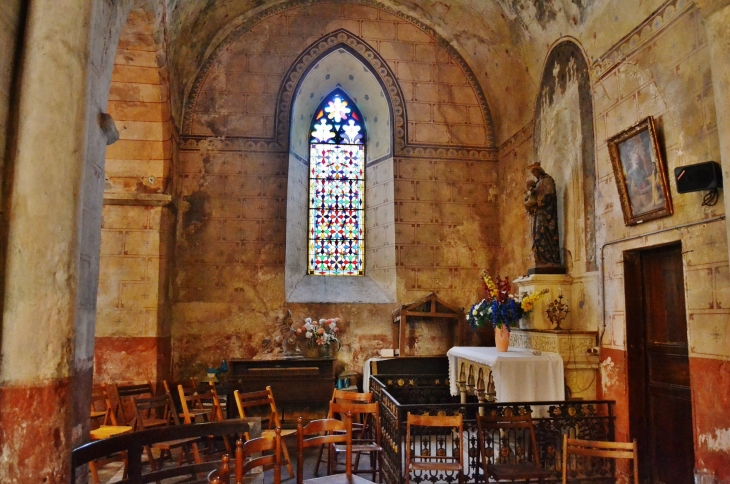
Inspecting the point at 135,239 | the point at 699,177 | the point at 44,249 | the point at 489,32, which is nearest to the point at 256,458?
the point at 44,249

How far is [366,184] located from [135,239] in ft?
13.5

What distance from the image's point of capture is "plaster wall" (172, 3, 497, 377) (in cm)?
948

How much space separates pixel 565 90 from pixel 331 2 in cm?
467

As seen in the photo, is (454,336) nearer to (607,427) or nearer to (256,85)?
(607,427)

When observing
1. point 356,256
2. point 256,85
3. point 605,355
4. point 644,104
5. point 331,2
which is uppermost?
point 331,2

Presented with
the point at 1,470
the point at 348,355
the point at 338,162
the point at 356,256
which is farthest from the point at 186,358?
the point at 1,470

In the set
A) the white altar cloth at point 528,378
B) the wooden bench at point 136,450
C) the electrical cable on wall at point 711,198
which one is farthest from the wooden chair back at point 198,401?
the electrical cable on wall at point 711,198

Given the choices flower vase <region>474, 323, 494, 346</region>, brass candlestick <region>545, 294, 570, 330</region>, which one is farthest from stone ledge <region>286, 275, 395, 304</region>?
brass candlestick <region>545, 294, 570, 330</region>

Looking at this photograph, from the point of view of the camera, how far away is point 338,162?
1079 centimetres

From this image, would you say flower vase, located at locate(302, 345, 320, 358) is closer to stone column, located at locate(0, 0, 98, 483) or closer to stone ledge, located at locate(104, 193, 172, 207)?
stone ledge, located at locate(104, 193, 172, 207)

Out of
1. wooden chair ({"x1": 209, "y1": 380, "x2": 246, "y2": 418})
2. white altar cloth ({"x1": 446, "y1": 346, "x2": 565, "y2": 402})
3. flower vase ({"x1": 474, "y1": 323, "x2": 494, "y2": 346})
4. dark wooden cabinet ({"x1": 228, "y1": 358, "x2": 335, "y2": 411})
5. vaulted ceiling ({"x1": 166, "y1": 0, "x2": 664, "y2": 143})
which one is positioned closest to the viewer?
white altar cloth ({"x1": 446, "y1": 346, "x2": 565, "y2": 402})

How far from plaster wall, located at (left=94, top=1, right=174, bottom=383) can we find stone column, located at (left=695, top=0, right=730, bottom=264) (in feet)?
21.1

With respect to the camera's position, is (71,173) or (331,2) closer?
(71,173)

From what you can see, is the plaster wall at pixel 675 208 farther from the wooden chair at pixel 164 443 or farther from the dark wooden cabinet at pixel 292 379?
the wooden chair at pixel 164 443
